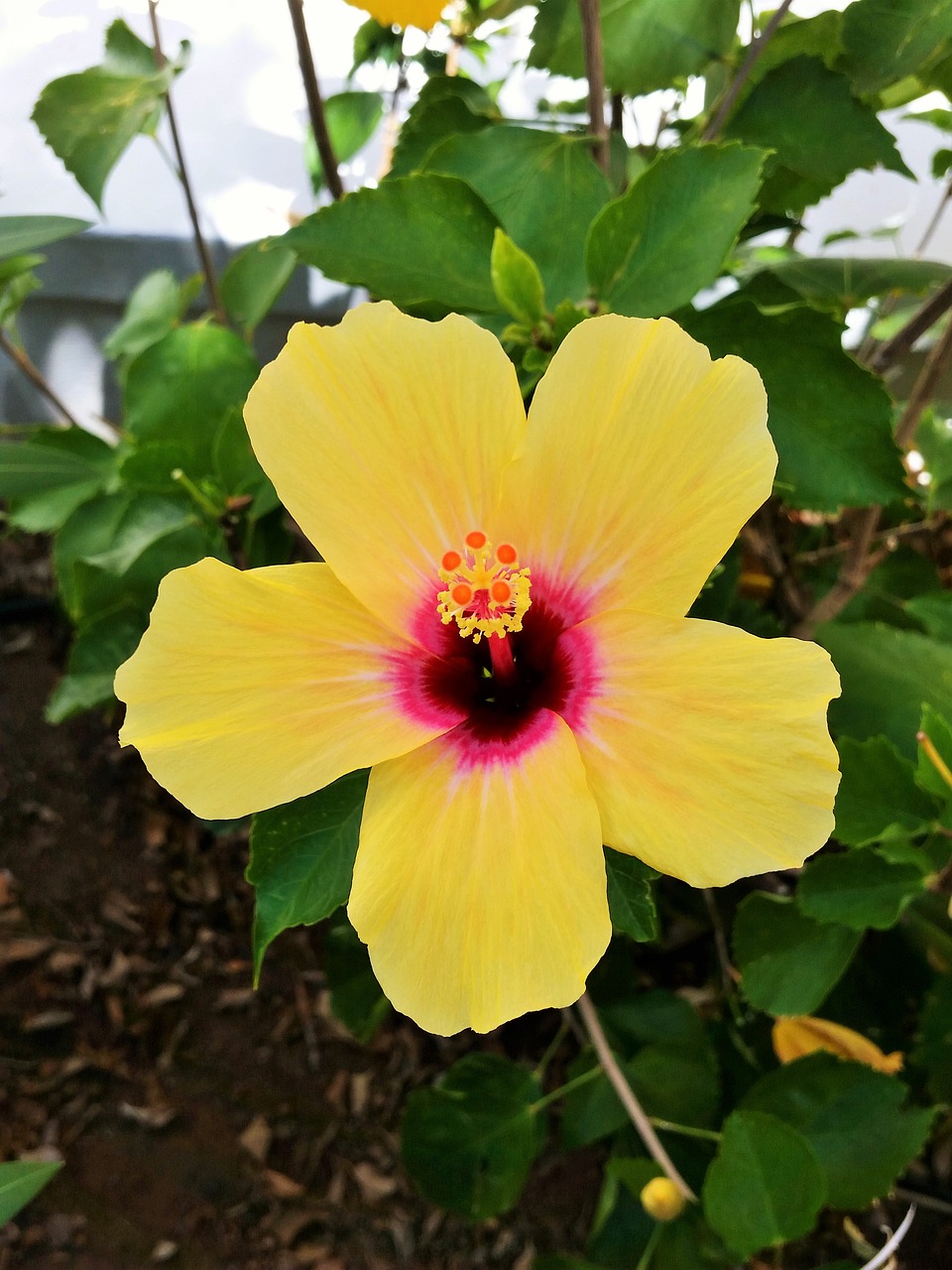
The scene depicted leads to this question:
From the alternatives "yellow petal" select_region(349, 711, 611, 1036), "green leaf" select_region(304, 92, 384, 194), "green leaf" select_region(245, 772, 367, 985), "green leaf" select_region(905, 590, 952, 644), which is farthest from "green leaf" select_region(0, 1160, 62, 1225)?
"green leaf" select_region(304, 92, 384, 194)

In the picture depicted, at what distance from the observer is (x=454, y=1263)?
1.16m

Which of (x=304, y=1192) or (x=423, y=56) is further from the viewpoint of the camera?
(x=304, y=1192)

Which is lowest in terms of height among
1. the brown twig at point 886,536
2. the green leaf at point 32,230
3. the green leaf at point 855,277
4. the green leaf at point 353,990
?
the green leaf at point 353,990

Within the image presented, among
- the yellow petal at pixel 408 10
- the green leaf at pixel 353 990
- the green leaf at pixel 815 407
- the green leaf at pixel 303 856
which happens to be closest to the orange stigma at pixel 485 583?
the green leaf at pixel 303 856

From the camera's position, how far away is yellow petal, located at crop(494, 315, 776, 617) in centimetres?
40

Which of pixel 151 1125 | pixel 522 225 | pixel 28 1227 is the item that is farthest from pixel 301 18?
pixel 28 1227

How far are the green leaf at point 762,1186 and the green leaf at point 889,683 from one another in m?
0.36

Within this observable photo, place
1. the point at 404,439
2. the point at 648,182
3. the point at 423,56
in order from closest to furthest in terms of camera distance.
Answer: the point at 404,439
the point at 648,182
the point at 423,56

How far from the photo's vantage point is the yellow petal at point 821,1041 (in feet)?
2.93

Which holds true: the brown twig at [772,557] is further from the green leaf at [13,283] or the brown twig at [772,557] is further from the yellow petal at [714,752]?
the green leaf at [13,283]

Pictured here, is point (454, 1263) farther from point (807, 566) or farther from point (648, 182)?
point (648, 182)

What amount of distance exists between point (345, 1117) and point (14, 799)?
78cm

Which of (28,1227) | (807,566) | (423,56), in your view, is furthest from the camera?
(807,566)

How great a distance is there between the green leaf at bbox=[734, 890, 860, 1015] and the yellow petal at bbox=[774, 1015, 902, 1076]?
0.56 feet
